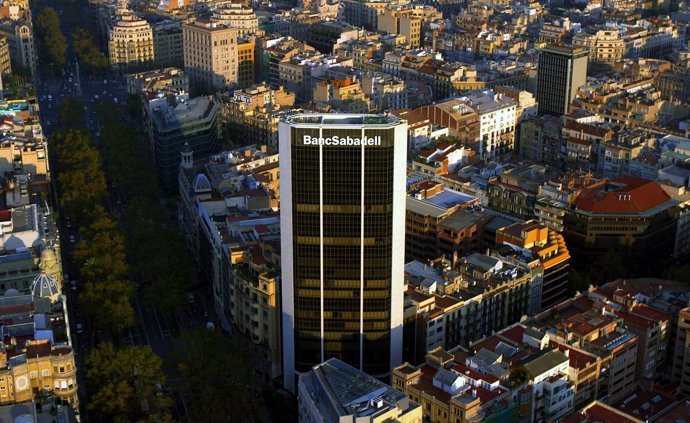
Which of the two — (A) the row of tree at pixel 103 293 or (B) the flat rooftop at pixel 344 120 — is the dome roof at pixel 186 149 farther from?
(B) the flat rooftop at pixel 344 120

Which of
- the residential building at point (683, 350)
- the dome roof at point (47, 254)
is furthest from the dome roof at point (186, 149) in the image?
the residential building at point (683, 350)

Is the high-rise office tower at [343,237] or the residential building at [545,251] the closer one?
the high-rise office tower at [343,237]

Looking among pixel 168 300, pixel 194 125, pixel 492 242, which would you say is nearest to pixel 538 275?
pixel 492 242

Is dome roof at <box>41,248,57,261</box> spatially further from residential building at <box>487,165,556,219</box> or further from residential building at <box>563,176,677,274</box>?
residential building at <box>563,176,677,274</box>

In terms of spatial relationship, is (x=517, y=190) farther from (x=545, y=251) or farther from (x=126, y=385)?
(x=126, y=385)

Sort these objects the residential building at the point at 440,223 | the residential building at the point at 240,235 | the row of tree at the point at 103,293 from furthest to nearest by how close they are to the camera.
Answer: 1. the residential building at the point at 440,223
2. the residential building at the point at 240,235
3. the row of tree at the point at 103,293

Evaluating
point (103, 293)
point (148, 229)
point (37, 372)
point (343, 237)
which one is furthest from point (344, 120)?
point (148, 229)

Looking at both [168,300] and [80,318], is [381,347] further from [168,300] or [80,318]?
[80,318]
